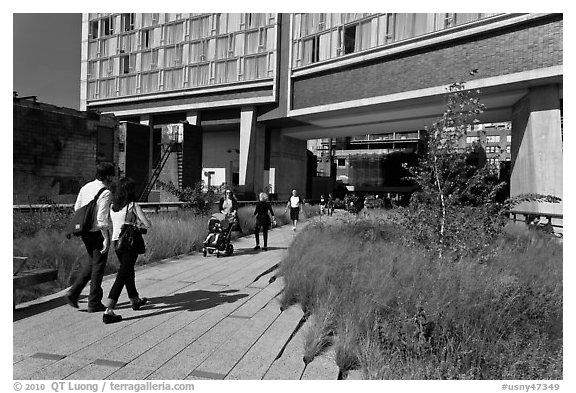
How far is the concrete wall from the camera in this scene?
21.5m

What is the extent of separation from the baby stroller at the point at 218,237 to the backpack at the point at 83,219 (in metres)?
4.81

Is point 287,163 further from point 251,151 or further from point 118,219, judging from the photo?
point 118,219

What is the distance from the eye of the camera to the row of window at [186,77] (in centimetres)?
3441

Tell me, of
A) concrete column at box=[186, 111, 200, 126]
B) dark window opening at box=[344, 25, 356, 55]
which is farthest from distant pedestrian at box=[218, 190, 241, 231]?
concrete column at box=[186, 111, 200, 126]

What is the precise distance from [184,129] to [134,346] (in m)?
30.7

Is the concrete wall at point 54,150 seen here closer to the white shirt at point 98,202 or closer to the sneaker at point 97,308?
the white shirt at point 98,202

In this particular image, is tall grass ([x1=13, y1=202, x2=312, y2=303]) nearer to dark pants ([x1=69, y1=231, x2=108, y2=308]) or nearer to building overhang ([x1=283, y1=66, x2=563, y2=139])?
dark pants ([x1=69, y1=231, x2=108, y2=308])

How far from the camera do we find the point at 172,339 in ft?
13.4

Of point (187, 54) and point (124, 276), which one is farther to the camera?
point (187, 54)

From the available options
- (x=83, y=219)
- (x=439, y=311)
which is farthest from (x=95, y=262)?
(x=439, y=311)

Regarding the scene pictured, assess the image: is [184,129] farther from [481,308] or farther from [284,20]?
[481,308]

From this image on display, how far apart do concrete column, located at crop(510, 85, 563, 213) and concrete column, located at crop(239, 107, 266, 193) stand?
21.8 metres

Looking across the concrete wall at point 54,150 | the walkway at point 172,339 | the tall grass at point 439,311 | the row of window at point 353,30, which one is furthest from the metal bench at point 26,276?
the row of window at point 353,30

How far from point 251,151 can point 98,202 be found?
3214cm
